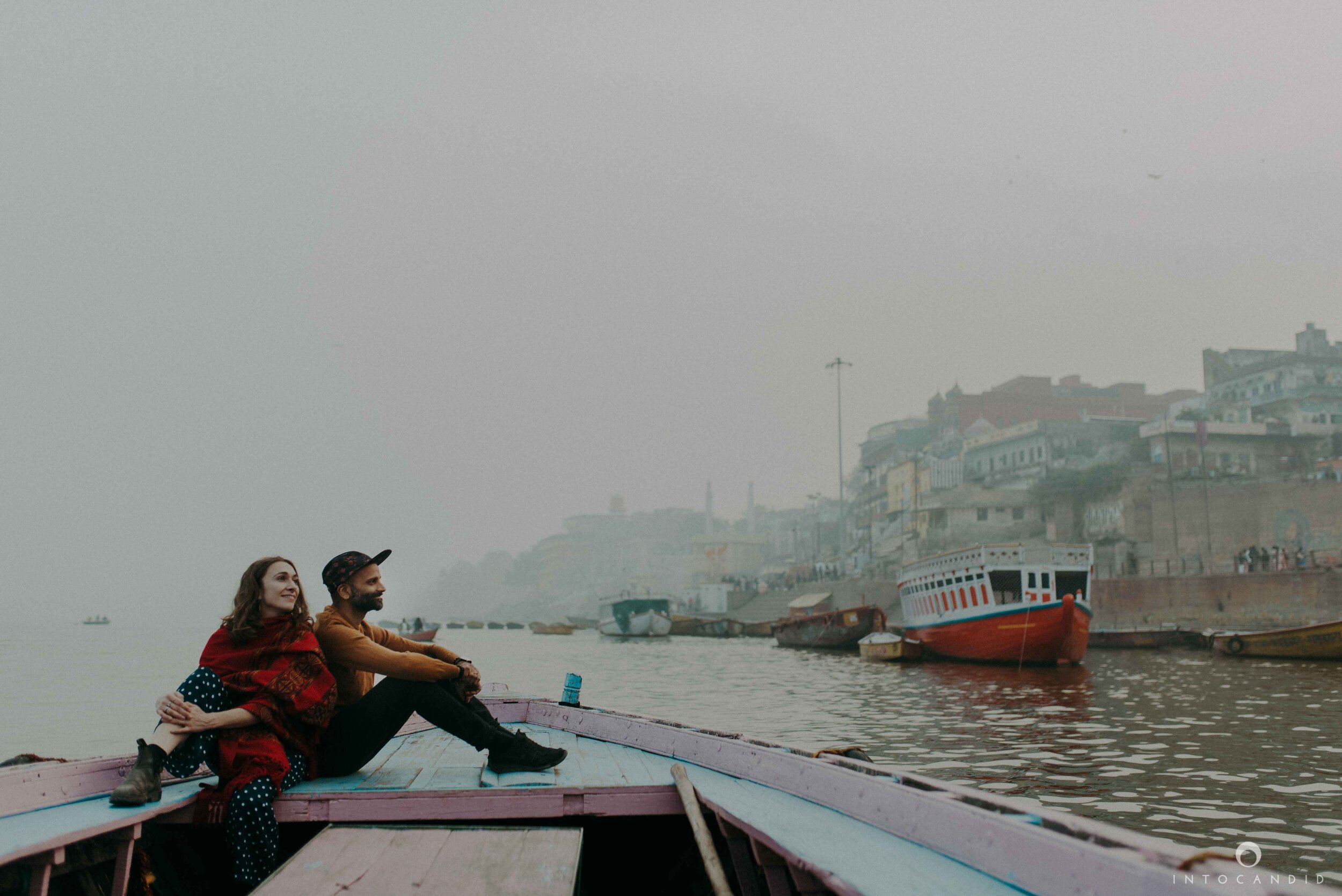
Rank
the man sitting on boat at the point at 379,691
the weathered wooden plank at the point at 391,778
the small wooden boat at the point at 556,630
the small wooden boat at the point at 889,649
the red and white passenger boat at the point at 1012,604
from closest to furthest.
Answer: the weathered wooden plank at the point at 391,778 < the man sitting on boat at the point at 379,691 < the red and white passenger boat at the point at 1012,604 < the small wooden boat at the point at 889,649 < the small wooden boat at the point at 556,630

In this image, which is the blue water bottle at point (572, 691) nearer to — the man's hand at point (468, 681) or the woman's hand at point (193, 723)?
the man's hand at point (468, 681)

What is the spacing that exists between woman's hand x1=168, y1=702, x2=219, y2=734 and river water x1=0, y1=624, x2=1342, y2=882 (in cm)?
290

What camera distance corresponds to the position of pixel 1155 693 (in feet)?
62.2

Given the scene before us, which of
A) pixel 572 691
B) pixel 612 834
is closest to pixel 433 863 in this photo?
pixel 612 834

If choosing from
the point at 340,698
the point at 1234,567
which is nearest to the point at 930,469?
the point at 1234,567

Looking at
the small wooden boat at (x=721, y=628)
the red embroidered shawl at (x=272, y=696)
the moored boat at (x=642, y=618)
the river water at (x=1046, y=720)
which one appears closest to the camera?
the red embroidered shawl at (x=272, y=696)

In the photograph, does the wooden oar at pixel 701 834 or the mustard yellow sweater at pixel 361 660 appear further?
the mustard yellow sweater at pixel 361 660

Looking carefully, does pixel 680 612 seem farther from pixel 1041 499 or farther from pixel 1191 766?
pixel 1191 766

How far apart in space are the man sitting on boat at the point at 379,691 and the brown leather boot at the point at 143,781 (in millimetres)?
746

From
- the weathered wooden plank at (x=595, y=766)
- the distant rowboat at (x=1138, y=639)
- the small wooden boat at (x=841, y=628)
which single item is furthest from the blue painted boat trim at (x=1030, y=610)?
the weathered wooden plank at (x=595, y=766)

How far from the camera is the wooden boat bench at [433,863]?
8.74 ft

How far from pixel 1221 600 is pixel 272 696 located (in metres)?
44.0

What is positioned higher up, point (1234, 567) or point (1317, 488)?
point (1317, 488)

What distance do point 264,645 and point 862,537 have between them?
302 feet
